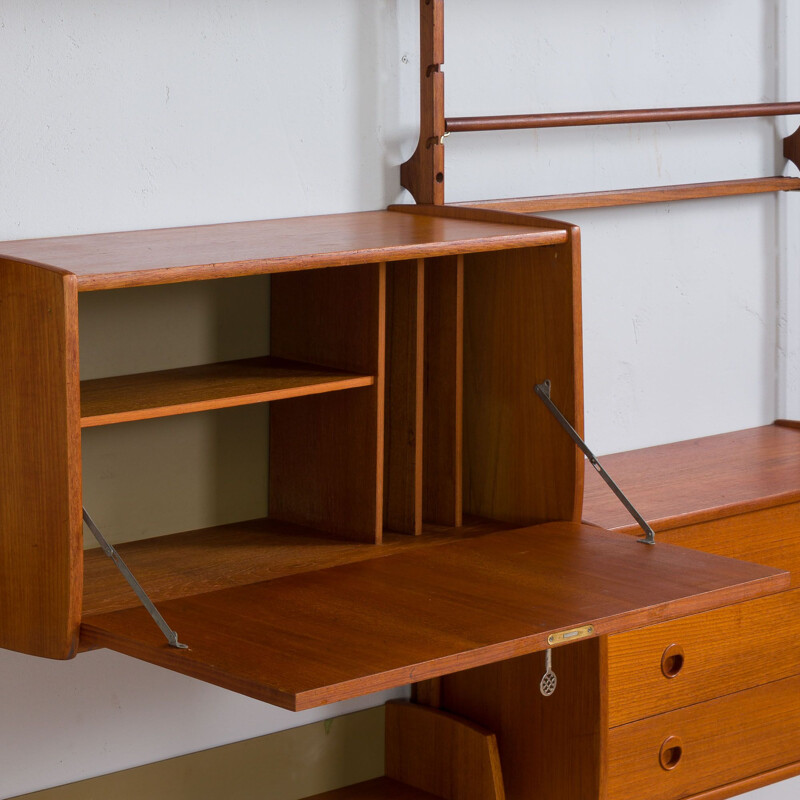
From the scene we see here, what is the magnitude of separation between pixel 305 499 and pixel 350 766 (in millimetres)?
542

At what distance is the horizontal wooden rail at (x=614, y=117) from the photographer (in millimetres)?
2430

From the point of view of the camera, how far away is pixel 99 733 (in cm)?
227

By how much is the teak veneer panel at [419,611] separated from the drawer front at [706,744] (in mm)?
494

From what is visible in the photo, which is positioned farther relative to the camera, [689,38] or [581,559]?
[689,38]

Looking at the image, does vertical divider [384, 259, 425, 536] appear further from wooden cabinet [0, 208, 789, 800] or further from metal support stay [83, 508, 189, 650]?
metal support stay [83, 508, 189, 650]

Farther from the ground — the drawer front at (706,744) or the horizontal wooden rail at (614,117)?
the horizontal wooden rail at (614,117)

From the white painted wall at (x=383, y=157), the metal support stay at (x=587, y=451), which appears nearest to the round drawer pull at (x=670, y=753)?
the metal support stay at (x=587, y=451)

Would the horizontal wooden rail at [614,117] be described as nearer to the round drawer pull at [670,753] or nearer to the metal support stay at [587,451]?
the metal support stay at [587,451]

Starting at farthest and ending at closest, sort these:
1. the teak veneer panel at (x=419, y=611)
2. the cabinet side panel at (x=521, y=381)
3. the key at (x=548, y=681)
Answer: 1. the cabinet side panel at (x=521, y=381)
2. the key at (x=548, y=681)
3. the teak veneer panel at (x=419, y=611)

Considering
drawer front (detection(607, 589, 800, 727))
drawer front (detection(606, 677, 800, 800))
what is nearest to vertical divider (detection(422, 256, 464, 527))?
drawer front (detection(607, 589, 800, 727))

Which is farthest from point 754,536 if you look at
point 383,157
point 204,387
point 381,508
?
point 204,387

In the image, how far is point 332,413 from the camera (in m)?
2.23

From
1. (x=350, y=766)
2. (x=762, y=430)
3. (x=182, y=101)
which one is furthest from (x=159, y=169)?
(x=762, y=430)

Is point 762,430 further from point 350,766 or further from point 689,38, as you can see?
point 350,766
